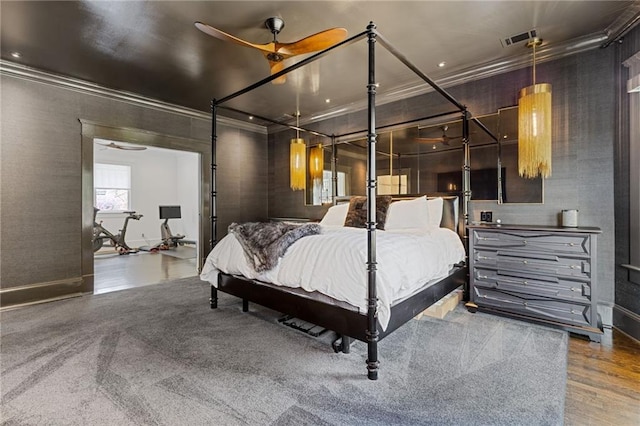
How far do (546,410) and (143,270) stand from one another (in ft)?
19.5

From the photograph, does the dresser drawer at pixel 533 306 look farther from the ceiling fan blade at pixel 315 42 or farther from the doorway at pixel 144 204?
the doorway at pixel 144 204

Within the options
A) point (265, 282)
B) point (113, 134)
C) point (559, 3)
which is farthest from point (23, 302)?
point (559, 3)

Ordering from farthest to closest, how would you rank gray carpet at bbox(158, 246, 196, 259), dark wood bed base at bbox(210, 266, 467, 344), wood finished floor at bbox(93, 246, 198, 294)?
1. gray carpet at bbox(158, 246, 196, 259)
2. wood finished floor at bbox(93, 246, 198, 294)
3. dark wood bed base at bbox(210, 266, 467, 344)

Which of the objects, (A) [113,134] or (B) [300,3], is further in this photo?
(A) [113,134]

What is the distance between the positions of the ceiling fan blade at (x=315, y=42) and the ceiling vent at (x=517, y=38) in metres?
1.82

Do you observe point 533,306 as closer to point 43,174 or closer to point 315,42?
point 315,42

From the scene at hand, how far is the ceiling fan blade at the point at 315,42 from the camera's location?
7.47 ft

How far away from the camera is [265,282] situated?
273 cm

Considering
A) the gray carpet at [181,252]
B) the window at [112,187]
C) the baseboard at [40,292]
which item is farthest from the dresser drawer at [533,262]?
the window at [112,187]

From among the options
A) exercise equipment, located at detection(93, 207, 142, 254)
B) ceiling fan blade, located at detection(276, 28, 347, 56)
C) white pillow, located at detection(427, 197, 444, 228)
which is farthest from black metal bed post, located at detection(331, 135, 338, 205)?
exercise equipment, located at detection(93, 207, 142, 254)

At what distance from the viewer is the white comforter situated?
81.2 inches

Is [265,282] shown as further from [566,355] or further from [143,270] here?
[143,270]

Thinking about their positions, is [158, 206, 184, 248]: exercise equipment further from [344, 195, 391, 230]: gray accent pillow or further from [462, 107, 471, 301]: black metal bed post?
[462, 107, 471, 301]: black metal bed post

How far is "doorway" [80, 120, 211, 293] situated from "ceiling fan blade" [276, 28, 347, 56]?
3.16 metres
